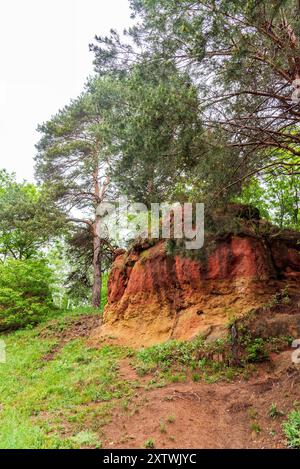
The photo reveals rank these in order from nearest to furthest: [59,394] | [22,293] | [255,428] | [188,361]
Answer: [255,428] < [59,394] < [188,361] < [22,293]

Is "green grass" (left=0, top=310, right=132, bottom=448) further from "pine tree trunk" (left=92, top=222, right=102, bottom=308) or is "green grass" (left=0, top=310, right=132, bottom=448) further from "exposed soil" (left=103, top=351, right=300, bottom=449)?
"pine tree trunk" (left=92, top=222, right=102, bottom=308)

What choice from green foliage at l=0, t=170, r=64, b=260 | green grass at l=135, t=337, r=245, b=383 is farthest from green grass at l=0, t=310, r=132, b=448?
green foliage at l=0, t=170, r=64, b=260

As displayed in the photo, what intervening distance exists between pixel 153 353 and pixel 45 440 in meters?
4.29

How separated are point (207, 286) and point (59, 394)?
5074 mm

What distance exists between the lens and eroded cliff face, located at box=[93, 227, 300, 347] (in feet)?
31.7

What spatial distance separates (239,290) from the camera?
32.0 ft

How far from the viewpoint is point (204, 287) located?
10391 mm

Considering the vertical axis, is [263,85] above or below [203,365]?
above

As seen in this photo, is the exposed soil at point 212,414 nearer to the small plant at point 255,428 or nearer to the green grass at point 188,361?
the small plant at point 255,428

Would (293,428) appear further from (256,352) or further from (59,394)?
(59,394)

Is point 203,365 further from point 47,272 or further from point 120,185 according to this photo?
point 47,272

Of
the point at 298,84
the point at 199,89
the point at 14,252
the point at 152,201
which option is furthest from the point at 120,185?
the point at 14,252

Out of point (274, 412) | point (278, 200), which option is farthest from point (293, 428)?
point (278, 200)

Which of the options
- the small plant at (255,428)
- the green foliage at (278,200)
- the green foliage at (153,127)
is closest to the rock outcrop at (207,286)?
the green foliage at (153,127)
